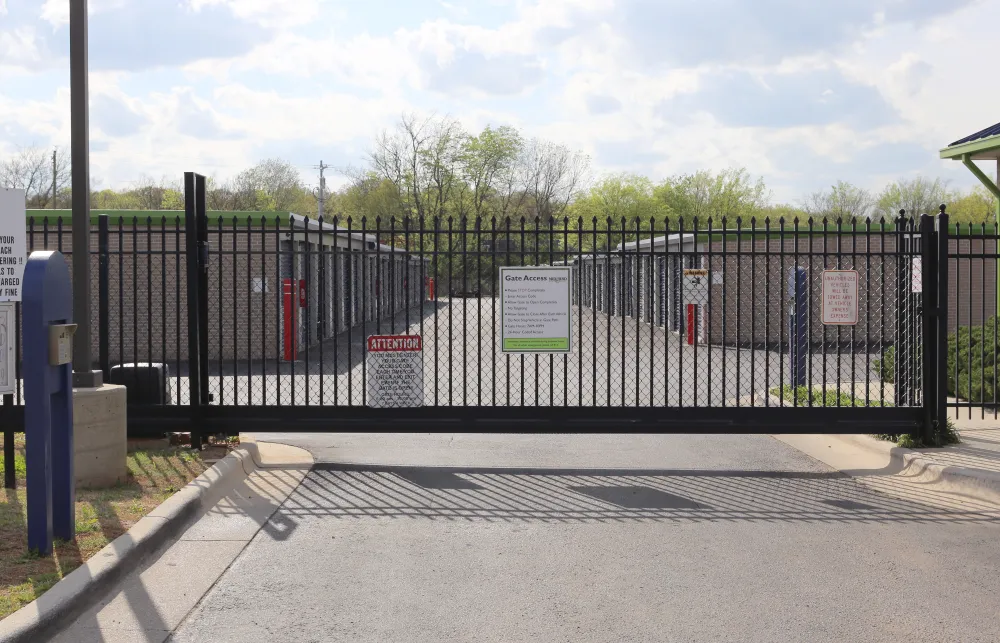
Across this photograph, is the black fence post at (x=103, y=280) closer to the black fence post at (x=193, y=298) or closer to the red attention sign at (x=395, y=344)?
the black fence post at (x=193, y=298)

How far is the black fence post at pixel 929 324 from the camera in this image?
32.0ft

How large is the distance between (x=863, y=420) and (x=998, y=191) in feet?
23.0

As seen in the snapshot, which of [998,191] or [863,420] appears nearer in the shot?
[863,420]

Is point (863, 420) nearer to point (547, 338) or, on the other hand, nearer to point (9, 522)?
point (547, 338)

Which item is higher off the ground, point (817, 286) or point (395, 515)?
point (817, 286)

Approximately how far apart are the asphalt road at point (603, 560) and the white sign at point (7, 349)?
2095 mm

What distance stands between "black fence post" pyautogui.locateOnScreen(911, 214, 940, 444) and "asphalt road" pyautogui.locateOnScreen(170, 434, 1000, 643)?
1.25 metres

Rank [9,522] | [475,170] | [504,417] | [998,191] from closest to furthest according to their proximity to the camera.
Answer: [9,522] → [504,417] → [998,191] → [475,170]

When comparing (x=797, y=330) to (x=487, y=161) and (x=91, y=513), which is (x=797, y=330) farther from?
(x=487, y=161)

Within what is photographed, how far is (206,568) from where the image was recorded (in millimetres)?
6227

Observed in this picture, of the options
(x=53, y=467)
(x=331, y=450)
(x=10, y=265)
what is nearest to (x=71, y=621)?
(x=53, y=467)

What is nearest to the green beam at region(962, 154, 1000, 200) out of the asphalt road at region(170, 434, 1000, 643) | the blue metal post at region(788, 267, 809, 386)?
the blue metal post at region(788, 267, 809, 386)

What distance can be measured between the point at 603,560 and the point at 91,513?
11.7 ft

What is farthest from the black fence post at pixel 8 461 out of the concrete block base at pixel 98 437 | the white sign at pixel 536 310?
the white sign at pixel 536 310
